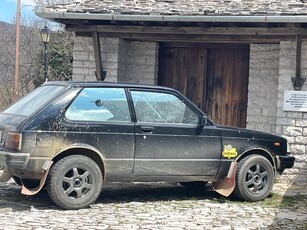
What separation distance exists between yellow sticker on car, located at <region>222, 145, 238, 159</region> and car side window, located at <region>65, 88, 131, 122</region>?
150 cm

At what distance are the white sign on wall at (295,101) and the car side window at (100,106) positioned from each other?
3662mm

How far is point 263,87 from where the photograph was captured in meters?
10.5

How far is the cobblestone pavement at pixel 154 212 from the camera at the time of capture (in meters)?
6.27

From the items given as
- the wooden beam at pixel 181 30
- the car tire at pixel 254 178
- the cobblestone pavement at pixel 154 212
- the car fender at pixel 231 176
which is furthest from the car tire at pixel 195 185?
the wooden beam at pixel 181 30

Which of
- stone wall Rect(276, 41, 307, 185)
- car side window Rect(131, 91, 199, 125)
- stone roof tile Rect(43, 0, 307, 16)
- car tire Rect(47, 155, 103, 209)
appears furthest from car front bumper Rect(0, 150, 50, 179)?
stone wall Rect(276, 41, 307, 185)

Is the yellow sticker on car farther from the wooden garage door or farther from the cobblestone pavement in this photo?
the wooden garage door

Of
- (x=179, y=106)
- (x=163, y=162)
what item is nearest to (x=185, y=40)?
(x=179, y=106)

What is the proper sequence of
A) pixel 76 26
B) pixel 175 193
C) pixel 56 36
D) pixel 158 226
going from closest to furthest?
pixel 158 226 < pixel 175 193 < pixel 76 26 < pixel 56 36

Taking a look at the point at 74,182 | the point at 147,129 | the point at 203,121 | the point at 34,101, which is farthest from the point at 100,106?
the point at 203,121

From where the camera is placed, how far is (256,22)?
931 centimetres

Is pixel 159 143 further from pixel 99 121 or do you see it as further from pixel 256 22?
pixel 256 22

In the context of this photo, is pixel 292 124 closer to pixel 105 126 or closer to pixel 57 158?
pixel 105 126

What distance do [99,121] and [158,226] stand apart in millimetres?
1672

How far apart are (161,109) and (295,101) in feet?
10.6
